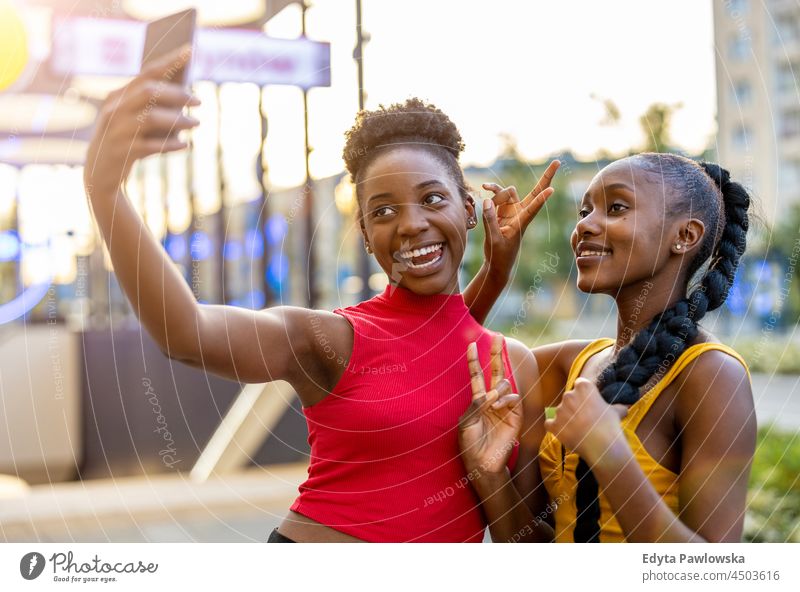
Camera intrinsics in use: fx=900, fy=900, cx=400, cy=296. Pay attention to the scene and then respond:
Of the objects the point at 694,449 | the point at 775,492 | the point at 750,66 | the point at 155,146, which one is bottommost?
the point at 775,492

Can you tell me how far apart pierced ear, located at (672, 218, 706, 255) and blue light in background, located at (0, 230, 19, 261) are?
1.95m

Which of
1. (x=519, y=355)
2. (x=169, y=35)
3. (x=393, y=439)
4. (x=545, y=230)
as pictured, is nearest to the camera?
(x=169, y=35)

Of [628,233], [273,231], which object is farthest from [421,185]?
[273,231]

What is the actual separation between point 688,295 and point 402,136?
42 cm

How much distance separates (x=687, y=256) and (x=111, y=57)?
3.63ft

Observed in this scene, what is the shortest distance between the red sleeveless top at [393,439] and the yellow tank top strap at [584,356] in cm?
13

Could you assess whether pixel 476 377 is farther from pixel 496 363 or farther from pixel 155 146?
pixel 155 146

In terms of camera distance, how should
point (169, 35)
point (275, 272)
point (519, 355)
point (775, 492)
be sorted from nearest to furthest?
point (169, 35) < point (519, 355) < point (775, 492) < point (275, 272)

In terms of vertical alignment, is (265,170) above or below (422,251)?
above

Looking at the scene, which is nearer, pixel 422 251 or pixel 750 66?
pixel 422 251

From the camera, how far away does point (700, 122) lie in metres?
1.97

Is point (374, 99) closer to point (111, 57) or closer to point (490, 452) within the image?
point (111, 57)

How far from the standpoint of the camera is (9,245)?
101 inches

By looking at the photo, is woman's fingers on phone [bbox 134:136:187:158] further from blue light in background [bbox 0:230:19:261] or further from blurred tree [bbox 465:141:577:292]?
blue light in background [bbox 0:230:19:261]
